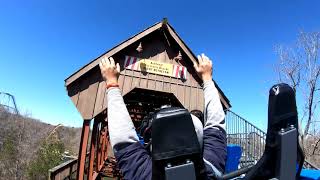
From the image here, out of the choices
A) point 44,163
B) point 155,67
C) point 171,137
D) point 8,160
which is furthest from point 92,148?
point 8,160

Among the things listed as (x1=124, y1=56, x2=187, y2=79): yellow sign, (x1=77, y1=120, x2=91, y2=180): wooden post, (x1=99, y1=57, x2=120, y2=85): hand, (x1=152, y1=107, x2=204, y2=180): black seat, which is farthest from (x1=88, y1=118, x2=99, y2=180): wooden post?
(x1=152, y1=107, x2=204, y2=180): black seat

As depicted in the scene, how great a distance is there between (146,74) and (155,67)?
0.32 meters

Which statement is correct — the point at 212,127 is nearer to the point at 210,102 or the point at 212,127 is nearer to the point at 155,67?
the point at 210,102

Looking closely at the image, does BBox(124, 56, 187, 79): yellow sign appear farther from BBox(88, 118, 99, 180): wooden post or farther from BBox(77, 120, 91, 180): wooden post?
BBox(88, 118, 99, 180): wooden post

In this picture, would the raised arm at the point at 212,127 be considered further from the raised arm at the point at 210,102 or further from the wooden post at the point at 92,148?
the wooden post at the point at 92,148

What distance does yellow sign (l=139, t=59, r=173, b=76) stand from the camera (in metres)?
8.76

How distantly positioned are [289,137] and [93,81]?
7.39m

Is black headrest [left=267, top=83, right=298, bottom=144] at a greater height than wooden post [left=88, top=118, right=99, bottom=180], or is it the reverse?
black headrest [left=267, top=83, right=298, bottom=144]

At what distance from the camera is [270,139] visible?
133 cm

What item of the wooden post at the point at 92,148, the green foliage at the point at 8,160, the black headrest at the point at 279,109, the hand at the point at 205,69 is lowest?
the green foliage at the point at 8,160

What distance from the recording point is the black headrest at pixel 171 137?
1.25 meters

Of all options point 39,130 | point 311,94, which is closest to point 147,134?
point 311,94

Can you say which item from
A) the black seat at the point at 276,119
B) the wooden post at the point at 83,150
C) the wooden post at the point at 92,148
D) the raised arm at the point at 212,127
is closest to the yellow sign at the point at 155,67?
the wooden post at the point at 83,150

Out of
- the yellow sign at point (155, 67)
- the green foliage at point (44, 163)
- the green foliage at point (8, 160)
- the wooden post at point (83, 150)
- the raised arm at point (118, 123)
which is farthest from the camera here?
the green foliage at point (8, 160)
